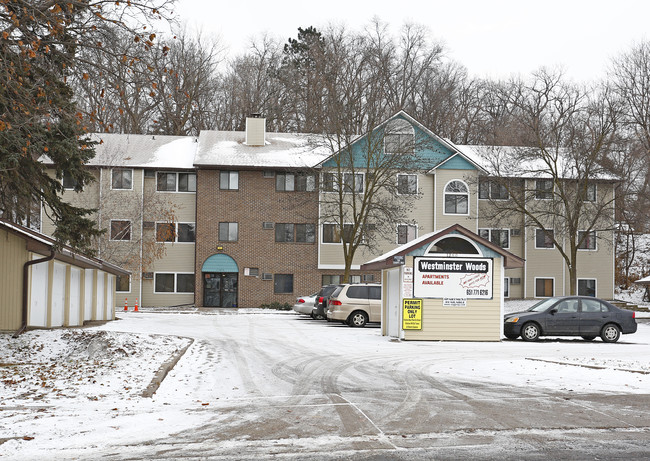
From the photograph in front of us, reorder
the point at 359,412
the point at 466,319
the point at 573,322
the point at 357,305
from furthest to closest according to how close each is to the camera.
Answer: the point at 357,305 < the point at 573,322 < the point at 466,319 < the point at 359,412

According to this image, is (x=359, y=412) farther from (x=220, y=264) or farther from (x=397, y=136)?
(x=220, y=264)

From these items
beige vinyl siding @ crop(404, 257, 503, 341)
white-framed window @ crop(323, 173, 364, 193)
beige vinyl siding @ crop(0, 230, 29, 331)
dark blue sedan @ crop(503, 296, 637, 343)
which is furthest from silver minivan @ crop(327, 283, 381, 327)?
white-framed window @ crop(323, 173, 364, 193)

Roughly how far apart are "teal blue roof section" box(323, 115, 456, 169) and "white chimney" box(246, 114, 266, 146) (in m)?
5.63

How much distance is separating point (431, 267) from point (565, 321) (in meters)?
4.78

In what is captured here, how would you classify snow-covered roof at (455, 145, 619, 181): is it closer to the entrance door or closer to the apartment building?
the apartment building

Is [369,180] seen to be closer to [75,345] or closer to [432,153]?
[432,153]

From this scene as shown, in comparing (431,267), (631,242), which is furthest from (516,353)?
(631,242)

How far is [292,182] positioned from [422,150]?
8509mm

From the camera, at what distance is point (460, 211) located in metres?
47.2

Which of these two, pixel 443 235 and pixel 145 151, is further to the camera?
pixel 145 151

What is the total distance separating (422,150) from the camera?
150ft

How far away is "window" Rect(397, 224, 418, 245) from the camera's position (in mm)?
46878

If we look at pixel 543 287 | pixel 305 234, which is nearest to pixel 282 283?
pixel 305 234

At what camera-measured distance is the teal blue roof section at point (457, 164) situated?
1832 inches
